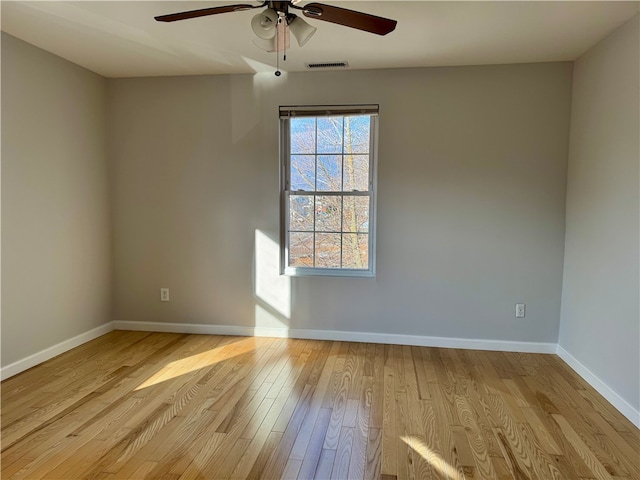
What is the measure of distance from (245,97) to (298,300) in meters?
1.91

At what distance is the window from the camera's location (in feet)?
12.1

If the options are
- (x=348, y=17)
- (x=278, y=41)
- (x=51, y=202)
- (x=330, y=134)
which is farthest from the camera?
(x=330, y=134)

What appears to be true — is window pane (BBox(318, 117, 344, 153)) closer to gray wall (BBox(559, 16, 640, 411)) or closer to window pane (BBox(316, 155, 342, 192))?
window pane (BBox(316, 155, 342, 192))

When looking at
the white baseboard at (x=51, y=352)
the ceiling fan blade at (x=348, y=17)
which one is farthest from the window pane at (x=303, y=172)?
the white baseboard at (x=51, y=352)

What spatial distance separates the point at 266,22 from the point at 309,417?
7.11 ft

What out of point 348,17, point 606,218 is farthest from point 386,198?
point 348,17

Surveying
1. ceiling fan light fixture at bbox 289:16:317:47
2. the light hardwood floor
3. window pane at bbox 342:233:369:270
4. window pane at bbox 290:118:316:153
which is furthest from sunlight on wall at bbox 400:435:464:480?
window pane at bbox 290:118:316:153

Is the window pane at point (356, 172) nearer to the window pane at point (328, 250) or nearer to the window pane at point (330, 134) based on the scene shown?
the window pane at point (330, 134)

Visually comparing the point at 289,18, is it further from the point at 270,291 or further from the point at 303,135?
the point at 270,291

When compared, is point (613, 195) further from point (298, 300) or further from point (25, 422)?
point (25, 422)

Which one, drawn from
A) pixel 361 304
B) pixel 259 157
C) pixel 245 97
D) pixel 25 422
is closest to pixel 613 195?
pixel 361 304

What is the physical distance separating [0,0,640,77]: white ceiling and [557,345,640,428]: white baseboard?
2.31 metres

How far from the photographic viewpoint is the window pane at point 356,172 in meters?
3.72

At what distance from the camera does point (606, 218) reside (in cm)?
277
